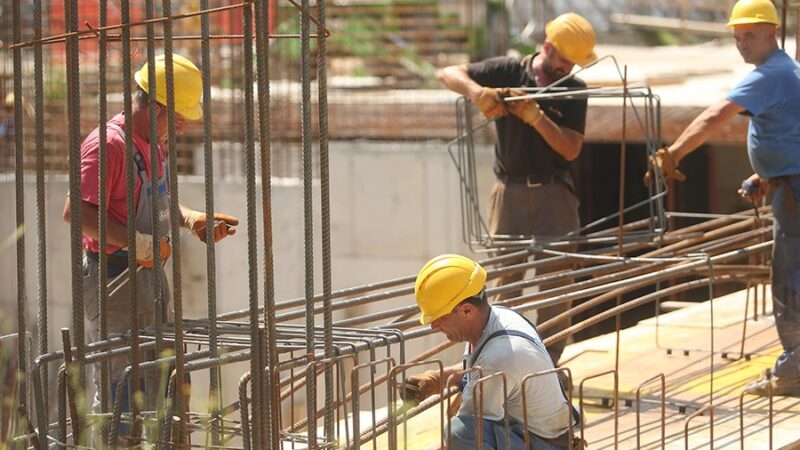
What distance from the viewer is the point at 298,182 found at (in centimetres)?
1320

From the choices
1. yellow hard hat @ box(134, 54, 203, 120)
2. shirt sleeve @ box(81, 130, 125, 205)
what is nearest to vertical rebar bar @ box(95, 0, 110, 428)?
shirt sleeve @ box(81, 130, 125, 205)

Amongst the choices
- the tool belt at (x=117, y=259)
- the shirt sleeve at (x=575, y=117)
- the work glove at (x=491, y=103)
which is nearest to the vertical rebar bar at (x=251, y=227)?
the tool belt at (x=117, y=259)

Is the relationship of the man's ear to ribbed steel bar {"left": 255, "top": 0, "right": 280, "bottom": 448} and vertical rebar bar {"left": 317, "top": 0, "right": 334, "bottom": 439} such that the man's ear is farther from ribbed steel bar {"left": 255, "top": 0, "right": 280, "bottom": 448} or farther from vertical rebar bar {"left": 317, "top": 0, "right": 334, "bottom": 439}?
ribbed steel bar {"left": 255, "top": 0, "right": 280, "bottom": 448}

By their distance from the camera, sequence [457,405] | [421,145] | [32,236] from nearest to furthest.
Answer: [457,405], [421,145], [32,236]

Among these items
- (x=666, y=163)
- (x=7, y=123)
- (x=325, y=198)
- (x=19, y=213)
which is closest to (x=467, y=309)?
(x=325, y=198)

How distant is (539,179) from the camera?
7633mm

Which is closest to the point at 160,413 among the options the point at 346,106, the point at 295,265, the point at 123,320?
the point at 123,320

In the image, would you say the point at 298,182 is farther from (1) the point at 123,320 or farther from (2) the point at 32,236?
(1) the point at 123,320

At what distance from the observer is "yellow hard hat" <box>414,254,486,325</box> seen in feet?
16.2

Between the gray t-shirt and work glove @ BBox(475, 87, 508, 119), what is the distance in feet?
7.44

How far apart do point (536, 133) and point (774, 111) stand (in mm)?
1416

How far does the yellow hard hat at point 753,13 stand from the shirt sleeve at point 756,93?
27cm

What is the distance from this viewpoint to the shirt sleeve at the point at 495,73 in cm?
756

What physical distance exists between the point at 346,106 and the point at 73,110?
9.60m
